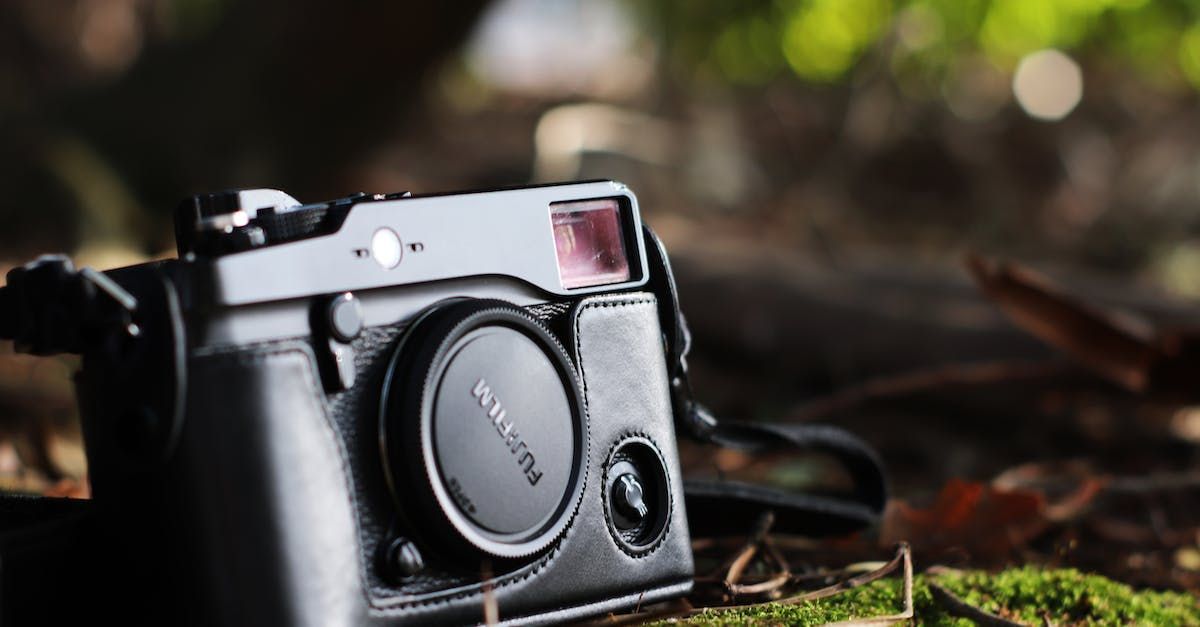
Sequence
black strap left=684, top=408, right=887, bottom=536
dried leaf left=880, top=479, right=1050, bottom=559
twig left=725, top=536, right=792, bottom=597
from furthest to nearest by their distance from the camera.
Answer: dried leaf left=880, top=479, right=1050, bottom=559 < black strap left=684, top=408, right=887, bottom=536 < twig left=725, top=536, right=792, bottom=597

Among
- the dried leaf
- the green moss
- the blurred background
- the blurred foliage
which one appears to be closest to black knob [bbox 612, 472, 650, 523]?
the green moss

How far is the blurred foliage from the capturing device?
19.7 ft

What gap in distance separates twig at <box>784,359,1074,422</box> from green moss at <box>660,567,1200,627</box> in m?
0.73

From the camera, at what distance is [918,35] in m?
6.00

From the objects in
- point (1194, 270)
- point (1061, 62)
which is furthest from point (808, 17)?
point (1194, 270)

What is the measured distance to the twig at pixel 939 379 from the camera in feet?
6.53

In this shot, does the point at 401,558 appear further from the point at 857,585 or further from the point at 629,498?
the point at 857,585

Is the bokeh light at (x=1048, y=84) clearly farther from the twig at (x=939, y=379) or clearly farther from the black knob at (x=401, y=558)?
the black knob at (x=401, y=558)

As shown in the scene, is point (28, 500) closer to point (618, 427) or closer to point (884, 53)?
point (618, 427)

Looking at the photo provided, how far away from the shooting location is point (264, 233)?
36.2 inches

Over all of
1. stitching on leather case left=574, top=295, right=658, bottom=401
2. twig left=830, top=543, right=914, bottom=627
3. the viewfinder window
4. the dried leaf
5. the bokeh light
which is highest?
the bokeh light

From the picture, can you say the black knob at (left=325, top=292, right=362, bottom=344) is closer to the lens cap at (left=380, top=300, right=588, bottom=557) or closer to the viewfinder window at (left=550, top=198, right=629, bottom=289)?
the lens cap at (left=380, top=300, right=588, bottom=557)

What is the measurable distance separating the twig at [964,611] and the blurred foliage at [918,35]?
4796 millimetres

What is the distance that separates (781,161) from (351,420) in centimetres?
628
